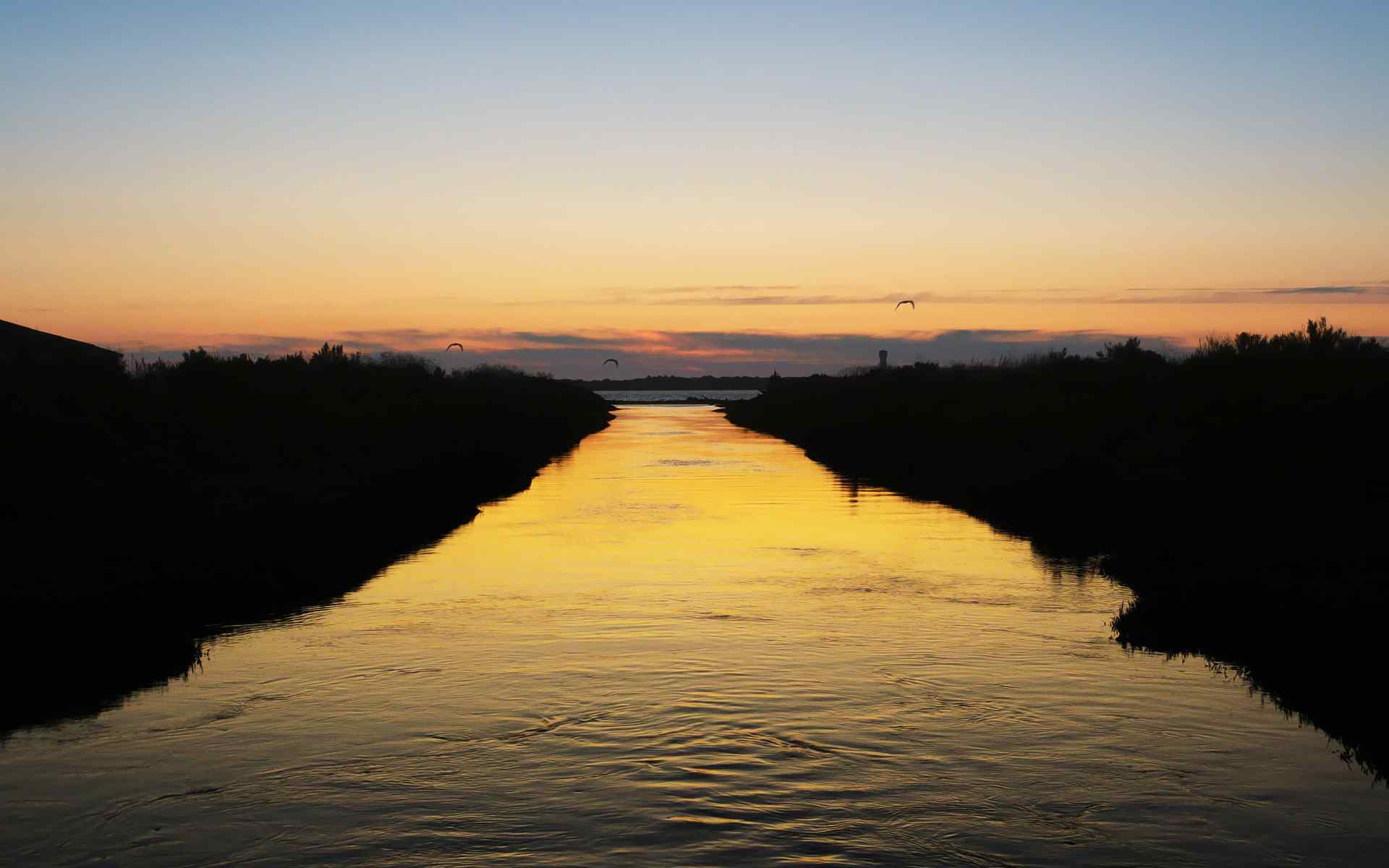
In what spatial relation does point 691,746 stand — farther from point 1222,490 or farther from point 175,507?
point 1222,490

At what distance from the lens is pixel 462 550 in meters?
25.9

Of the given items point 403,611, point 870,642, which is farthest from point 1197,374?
point 403,611

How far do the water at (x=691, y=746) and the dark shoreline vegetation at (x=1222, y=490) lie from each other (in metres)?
1.05

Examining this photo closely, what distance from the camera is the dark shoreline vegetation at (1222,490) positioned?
1545 cm

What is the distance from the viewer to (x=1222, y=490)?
89.6 feet

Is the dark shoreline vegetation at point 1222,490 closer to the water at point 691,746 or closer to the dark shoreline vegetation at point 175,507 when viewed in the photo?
the water at point 691,746

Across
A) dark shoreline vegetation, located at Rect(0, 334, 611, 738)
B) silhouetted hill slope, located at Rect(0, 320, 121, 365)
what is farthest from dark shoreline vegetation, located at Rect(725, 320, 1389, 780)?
silhouetted hill slope, located at Rect(0, 320, 121, 365)

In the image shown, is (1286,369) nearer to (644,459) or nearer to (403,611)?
(403,611)

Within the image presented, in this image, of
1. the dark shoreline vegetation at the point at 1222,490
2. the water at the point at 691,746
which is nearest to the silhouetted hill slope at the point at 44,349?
the water at the point at 691,746

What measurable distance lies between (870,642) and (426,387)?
62623 millimetres

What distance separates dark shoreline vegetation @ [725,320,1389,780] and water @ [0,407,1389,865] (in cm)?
105

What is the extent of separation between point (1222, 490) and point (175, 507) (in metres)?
22.3

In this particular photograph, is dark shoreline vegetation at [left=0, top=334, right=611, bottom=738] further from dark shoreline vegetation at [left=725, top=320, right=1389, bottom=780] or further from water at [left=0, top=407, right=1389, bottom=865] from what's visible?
dark shoreline vegetation at [left=725, top=320, right=1389, bottom=780]

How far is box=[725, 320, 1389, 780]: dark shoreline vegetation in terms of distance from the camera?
15445 millimetres
